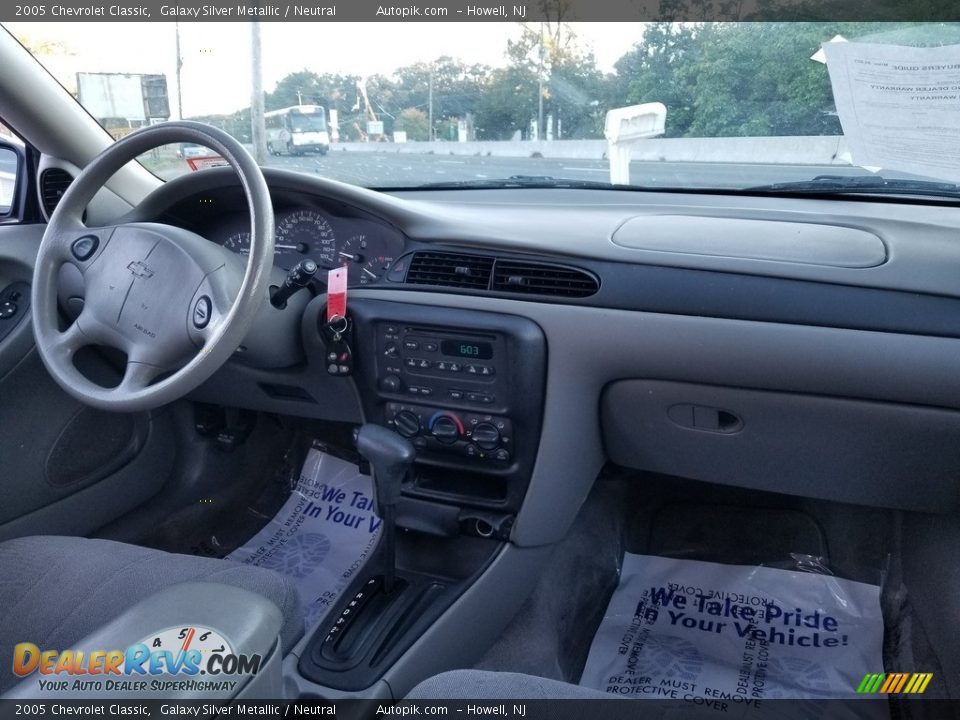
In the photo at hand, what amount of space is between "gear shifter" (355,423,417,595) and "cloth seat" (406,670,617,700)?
0.69 metres

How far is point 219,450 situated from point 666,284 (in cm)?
179

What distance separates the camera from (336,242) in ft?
7.51

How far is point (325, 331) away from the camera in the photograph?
85.1 inches

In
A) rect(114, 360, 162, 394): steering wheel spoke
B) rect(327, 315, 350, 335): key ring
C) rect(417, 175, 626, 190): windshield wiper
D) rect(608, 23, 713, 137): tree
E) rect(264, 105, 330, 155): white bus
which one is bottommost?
rect(114, 360, 162, 394): steering wheel spoke

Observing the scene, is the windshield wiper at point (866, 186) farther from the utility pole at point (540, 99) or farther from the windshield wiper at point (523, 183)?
the utility pole at point (540, 99)

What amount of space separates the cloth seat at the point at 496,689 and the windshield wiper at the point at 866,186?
54.4 inches

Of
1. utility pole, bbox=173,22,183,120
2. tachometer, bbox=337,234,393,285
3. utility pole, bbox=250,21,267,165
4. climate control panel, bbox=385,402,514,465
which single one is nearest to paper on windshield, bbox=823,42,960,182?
climate control panel, bbox=385,402,514,465

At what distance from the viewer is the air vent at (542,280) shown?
6.42 ft

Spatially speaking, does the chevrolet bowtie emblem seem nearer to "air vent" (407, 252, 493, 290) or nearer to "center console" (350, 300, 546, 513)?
"center console" (350, 300, 546, 513)

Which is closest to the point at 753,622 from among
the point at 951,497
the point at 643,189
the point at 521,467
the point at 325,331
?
the point at 951,497

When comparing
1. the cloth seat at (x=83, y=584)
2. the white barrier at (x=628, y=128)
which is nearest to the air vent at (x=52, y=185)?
the cloth seat at (x=83, y=584)

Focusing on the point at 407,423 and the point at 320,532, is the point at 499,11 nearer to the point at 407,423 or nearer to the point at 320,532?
the point at 407,423

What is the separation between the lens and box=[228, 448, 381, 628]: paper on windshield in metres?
2.59

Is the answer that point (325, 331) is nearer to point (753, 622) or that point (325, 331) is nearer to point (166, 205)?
point (166, 205)
